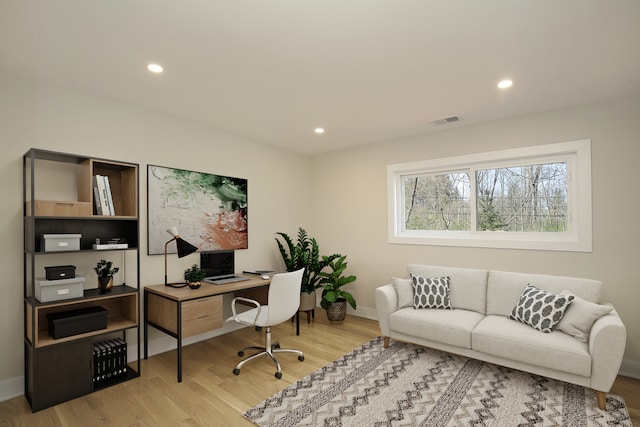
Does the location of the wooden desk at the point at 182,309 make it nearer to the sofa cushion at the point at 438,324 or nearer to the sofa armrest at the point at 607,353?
the sofa cushion at the point at 438,324

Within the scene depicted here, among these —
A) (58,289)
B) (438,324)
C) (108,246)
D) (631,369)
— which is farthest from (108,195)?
(631,369)

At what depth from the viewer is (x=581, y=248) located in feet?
10.2

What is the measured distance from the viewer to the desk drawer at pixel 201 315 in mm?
2803

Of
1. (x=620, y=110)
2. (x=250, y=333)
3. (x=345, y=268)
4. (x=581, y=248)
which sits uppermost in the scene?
(x=620, y=110)

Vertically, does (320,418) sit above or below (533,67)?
below

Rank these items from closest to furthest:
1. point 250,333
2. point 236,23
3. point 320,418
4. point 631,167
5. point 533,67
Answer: point 236,23, point 320,418, point 533,67, point 631,167, point 250,333

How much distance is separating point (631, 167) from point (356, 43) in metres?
2.78

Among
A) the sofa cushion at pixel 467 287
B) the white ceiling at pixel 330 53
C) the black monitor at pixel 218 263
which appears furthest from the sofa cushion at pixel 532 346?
the black monitor at pixel 218 263

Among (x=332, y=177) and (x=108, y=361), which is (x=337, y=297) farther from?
(x=108, y=361)

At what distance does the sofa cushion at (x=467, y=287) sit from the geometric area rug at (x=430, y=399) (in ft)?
1.84

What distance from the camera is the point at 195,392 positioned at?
2.57 m

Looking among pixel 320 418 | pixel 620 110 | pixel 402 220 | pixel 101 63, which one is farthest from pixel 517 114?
pixel 101 63

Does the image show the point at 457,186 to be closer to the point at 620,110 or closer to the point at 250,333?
the point at 620,110

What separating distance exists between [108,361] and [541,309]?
3.66 metres
